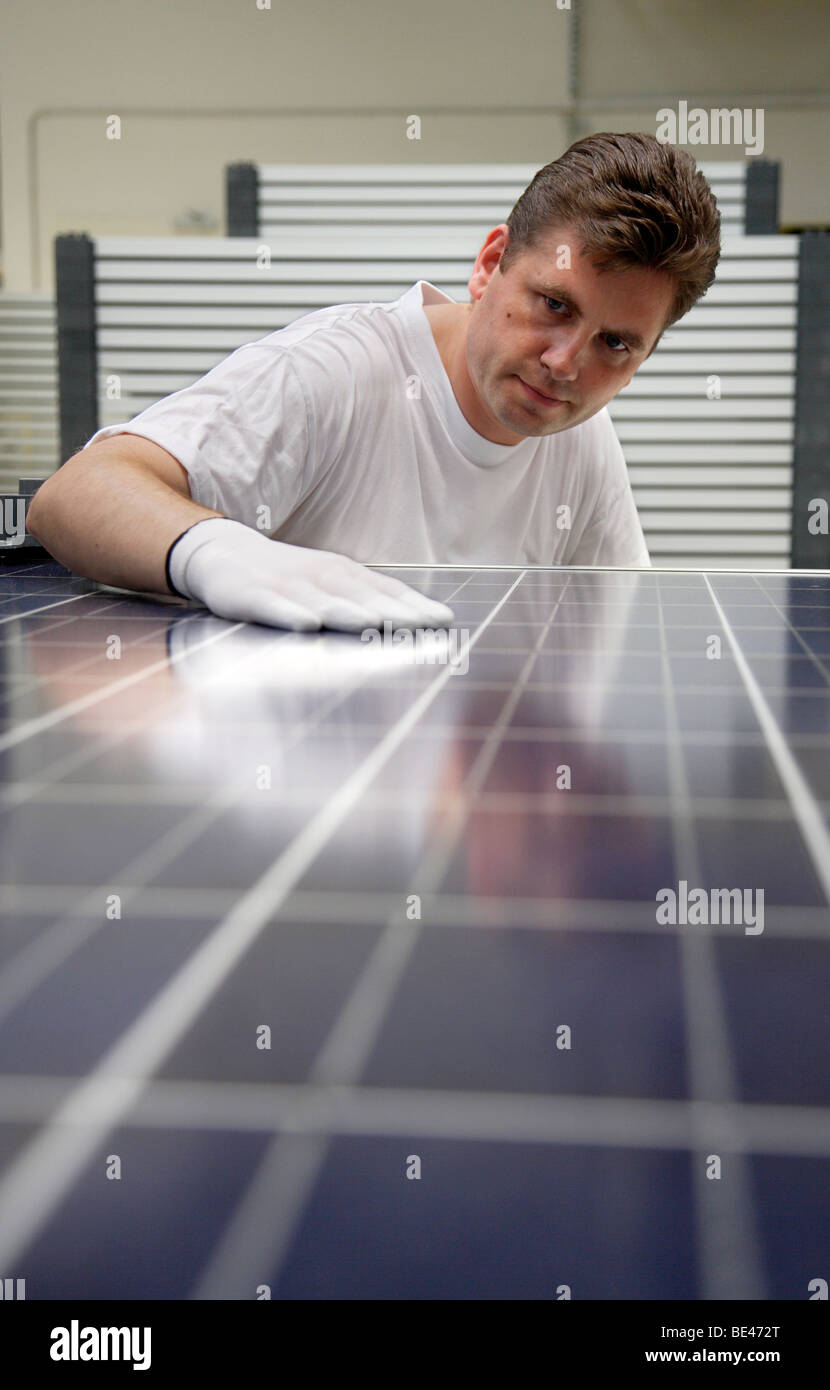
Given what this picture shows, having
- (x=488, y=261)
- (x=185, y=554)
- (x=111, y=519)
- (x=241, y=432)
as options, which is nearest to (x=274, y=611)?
(x=185, y=554)

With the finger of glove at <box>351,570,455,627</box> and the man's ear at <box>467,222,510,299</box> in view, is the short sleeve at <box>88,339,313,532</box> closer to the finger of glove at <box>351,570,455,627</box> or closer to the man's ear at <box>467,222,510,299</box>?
the man's ear at <box>467,222,510,299</box>

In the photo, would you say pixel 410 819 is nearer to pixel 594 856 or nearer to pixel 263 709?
pixel 594 856

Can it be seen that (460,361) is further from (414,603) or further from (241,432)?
(414,603)

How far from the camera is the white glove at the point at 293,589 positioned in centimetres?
110

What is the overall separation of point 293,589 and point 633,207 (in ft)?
3.25

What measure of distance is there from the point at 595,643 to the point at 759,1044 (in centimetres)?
70

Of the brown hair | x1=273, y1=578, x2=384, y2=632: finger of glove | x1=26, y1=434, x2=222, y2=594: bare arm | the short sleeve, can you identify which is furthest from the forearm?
the brown hair

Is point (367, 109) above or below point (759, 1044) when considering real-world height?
above

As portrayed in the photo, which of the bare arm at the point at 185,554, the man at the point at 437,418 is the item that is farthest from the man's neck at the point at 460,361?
the bare arm at the point at 185,554

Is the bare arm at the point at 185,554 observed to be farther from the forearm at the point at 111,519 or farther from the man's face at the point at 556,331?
the man's face at the point at 556,331

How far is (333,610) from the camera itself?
1.10 meters

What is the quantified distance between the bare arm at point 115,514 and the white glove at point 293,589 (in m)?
0.09

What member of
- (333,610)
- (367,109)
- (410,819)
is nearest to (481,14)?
(367,109)
